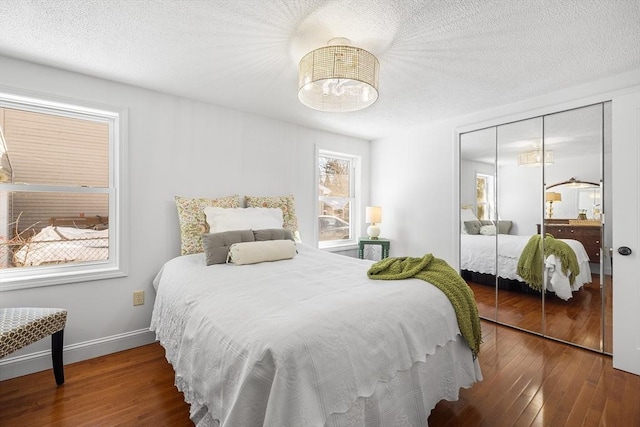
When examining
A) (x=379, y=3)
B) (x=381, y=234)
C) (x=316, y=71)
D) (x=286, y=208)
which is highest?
(x=379, y=3)

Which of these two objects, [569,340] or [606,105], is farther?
[569,340]

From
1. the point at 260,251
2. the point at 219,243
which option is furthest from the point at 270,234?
the point at 219,243

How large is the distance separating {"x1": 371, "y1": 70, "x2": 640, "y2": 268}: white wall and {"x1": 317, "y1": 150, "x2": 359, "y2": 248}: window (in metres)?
0.39

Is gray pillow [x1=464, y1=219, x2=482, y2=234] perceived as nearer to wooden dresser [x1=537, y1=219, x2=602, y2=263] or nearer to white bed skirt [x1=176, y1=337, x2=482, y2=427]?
wooden dresser [x1=537, y1=219, x2=602, y2=263]

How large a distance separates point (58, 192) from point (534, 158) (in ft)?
14.1

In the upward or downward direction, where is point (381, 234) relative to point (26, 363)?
upward

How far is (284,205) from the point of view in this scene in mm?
3402

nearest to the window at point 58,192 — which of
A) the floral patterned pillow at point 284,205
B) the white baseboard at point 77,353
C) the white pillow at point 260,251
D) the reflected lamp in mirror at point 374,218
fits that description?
the white baseboard at point 77,353

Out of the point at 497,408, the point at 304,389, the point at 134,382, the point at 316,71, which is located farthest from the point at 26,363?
the point at 497,408

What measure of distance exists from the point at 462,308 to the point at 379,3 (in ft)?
5.91

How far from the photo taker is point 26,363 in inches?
86.3

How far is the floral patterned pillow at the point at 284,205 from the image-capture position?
3.22 m

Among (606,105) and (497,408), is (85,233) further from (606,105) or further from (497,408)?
(606,105)

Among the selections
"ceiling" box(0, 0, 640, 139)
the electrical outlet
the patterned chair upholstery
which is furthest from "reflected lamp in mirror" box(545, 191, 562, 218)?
the patterned chair upholstery
